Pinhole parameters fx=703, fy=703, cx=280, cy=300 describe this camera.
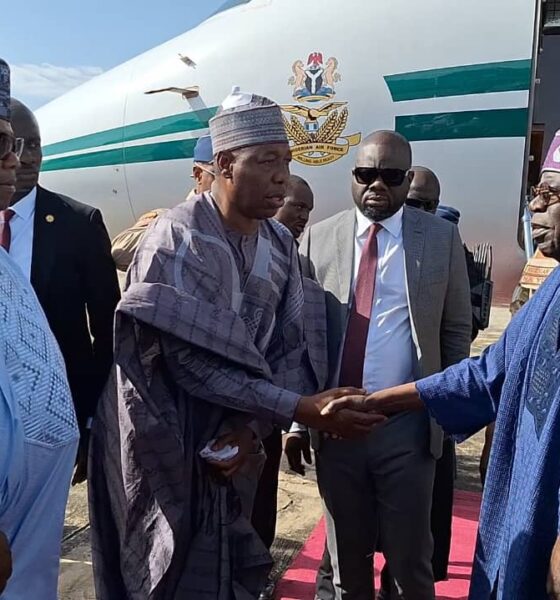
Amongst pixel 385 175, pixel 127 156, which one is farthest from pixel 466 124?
pixel 385 175

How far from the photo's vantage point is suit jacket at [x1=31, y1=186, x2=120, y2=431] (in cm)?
234

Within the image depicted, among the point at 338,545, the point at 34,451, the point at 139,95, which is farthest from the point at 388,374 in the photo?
Result: the point at 139,95

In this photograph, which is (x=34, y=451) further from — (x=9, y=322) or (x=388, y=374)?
(x=388, y=374)

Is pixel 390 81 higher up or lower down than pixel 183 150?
higher up

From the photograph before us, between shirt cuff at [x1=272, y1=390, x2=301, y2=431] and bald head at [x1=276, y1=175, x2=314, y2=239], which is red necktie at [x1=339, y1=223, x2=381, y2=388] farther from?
bald head at [x1=276, y1=175, x2=314, y2=239]

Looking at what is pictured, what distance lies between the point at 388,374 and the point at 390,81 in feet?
12.1

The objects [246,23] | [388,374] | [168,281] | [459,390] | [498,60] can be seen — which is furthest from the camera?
[246,23]

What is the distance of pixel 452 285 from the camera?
92.1 inches

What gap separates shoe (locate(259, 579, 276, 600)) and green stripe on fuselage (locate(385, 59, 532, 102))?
3803mm

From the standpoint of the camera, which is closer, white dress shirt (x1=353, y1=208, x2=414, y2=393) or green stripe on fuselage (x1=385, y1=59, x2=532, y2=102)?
white dress shirt (x1=353, y1=208, x2=414, y2=393)

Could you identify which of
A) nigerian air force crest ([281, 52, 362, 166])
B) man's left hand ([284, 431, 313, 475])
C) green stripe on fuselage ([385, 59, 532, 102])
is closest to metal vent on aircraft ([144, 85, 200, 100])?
nigerian air force crest ([281, 52, 362, 166])

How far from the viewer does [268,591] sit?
284 centimetres

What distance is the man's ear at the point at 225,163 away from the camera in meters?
1.85

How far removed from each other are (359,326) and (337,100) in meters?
3.63
